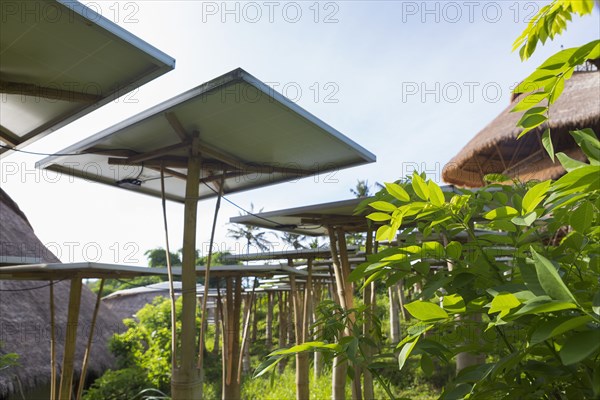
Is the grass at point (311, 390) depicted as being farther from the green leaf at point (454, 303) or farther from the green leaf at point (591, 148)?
the green leaf at point (591, 148)

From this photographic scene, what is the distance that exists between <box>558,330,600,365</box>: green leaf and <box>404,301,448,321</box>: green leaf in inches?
8.3

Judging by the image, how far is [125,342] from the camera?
12.7 metres

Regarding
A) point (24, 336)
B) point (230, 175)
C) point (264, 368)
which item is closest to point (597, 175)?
point (264, 368)

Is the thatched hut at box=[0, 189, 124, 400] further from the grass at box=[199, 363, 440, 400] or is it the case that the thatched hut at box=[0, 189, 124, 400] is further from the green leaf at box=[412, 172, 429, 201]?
the green leaf at box=[412, 172, 429, 201]

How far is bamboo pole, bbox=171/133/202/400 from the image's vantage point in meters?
4.36

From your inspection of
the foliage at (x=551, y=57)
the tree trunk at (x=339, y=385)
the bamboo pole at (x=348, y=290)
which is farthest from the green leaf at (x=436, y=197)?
the tree trunk at (x=339, y=385)

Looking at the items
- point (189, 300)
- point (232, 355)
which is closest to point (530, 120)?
point (189, 300)

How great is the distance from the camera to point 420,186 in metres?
0.93

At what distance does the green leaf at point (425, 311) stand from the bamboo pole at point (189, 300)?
12.9ft

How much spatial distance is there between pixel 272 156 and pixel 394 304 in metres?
11.3

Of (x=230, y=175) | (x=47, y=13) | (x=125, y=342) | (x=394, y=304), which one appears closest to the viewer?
(x=47, y=13)

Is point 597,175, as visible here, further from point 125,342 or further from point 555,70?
point 125,342

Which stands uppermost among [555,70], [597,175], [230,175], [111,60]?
[111,60]

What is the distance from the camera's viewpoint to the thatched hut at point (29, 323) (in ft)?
31.2
